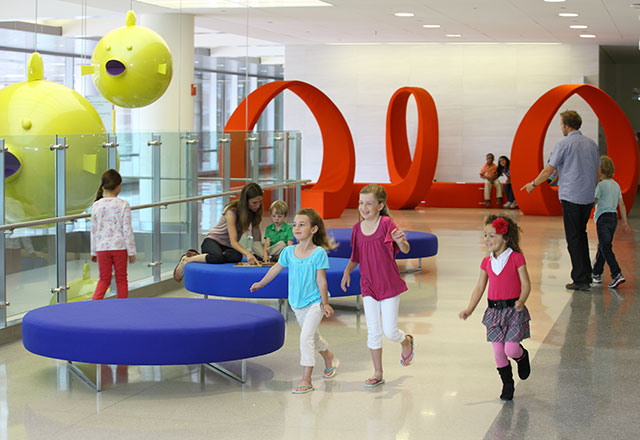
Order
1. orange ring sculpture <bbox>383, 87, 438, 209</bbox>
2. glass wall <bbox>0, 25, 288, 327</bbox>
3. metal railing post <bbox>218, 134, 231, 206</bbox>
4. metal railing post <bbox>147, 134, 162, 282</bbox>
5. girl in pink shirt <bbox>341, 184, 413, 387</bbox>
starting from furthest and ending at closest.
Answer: orange ring sculpture <bbox>383, 87, 438, 209</bbox> < metal railing post <bbox>218, 134, 231, 206</bbox> < metal railing post <bbox>147, 134, 162, 282</bbox> < glass wall <bbox>0, 25, 288, 327</bbox> < girl in pink shirt <bbox>341, 184, 413, 387</bbox>

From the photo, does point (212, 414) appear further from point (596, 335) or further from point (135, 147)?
point (135, 147)

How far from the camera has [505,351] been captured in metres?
5.51

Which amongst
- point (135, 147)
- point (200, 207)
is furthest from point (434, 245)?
point (135, 147)

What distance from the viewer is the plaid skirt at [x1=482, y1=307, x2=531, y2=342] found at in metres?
5.46

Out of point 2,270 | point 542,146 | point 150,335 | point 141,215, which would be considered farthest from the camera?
point 542,146

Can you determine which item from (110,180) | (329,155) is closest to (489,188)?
(329,155)

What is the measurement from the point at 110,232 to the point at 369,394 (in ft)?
9.53

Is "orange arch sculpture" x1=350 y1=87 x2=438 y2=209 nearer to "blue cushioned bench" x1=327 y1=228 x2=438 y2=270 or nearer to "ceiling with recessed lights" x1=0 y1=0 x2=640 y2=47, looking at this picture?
"ceiling with recessed lights" x1=0 y1=0 x2=640 y2=47

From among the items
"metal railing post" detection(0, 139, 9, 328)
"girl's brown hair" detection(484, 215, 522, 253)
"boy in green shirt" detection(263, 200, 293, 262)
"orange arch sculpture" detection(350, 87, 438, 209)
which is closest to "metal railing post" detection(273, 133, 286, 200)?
"boy in green shirt" detection(263, 200, 293, 262)

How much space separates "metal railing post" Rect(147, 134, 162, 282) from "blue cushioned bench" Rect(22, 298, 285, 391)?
350 cm

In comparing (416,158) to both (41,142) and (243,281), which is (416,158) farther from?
(41,142)

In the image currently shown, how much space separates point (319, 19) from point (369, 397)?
1295cm

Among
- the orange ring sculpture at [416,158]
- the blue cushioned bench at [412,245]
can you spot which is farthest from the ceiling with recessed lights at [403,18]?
the blue cushioned bench at [412,245]

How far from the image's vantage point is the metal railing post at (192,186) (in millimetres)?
10070
